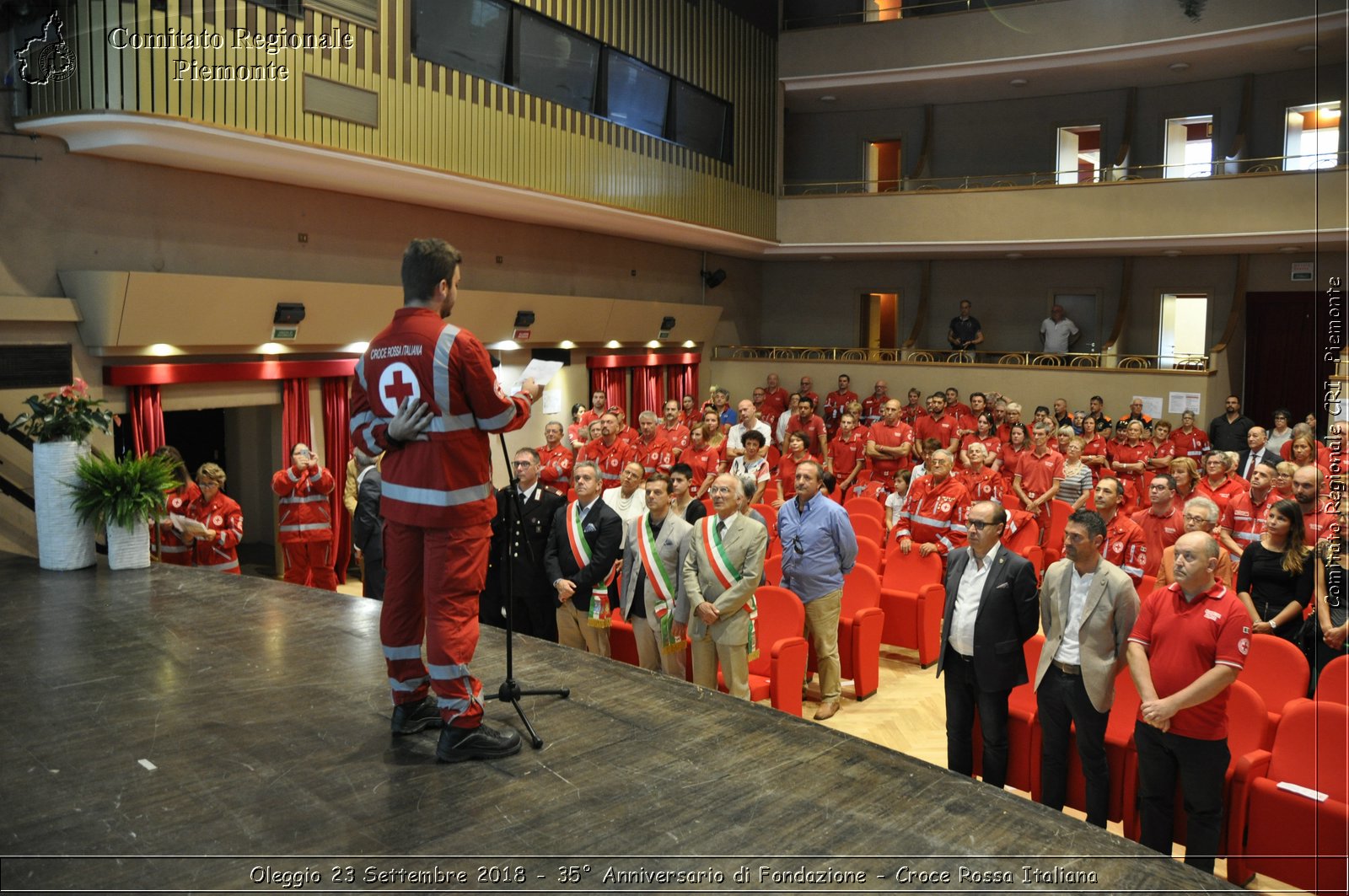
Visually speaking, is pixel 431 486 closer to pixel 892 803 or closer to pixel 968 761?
pixel 892 803

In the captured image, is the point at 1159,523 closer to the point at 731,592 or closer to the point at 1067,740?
the point at 1067,740

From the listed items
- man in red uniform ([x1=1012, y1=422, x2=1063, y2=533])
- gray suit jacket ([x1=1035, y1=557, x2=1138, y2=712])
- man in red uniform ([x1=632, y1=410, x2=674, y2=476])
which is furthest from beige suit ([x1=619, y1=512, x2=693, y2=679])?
man in red uniform ([x1=1012, y1=422, x2=1063, y2=533])

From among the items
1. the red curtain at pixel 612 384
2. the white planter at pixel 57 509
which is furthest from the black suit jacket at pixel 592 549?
the red curtain at pixel 612 384

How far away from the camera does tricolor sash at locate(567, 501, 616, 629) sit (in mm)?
6297

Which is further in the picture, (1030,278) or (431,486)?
(1030,278)

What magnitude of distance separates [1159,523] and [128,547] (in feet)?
22.1

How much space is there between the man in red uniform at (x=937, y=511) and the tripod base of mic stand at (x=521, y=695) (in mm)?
4701

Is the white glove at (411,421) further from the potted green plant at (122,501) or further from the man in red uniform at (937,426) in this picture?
the man in red uniform at (937,426)

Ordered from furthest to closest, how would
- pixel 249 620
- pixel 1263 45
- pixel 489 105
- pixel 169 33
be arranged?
pixel 1263 45, pixel 489 105, pixel 169 33, pixel 249 620

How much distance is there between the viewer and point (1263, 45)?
14641 mm

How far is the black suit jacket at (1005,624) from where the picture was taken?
4.80 m

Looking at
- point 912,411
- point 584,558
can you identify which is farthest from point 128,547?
point 912,411

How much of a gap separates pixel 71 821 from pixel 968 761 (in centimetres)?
394

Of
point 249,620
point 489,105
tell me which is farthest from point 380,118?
point 249,620
